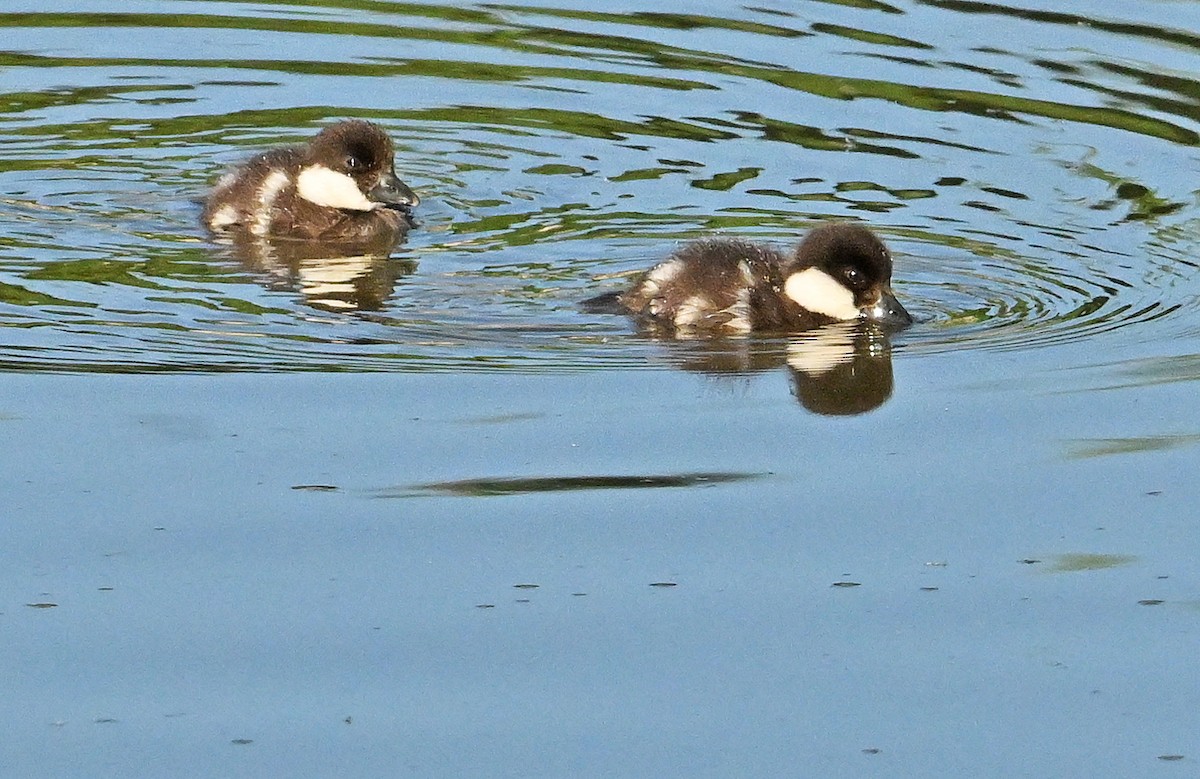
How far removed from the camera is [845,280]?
7109 mm

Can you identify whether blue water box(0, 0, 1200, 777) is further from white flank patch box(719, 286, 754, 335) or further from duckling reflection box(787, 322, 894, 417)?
white flank patch box(719, 286, 754, 335)

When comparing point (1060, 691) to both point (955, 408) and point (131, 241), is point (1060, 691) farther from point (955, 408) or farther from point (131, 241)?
point (131, 241)

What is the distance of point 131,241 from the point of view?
27.0 ft

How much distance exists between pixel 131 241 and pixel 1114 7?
18.4 feet

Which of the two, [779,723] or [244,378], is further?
[244,378]

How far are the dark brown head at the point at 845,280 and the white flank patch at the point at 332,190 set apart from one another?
210 cm

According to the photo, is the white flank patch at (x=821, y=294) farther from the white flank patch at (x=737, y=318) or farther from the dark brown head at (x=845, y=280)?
the white flank patch at (x=737, y=318)

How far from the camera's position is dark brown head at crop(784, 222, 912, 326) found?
23.4ft

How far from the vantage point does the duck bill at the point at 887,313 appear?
23.3 feet

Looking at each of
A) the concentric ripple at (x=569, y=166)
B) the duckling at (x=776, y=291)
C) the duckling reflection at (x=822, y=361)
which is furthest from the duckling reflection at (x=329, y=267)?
Answer: the duckling reflection at (x=822, y=361)

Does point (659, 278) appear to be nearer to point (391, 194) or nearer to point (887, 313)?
point (887, 313)

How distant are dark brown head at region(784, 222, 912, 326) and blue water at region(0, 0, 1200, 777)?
15 cm

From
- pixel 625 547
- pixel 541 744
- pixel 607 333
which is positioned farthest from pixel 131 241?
pixel 541 744

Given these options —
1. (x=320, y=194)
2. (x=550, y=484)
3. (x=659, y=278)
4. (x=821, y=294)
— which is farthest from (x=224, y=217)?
(x=550, y=484)
